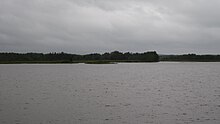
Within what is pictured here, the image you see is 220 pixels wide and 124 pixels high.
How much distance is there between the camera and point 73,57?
169m

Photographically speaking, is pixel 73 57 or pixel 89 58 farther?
pixel 89 58

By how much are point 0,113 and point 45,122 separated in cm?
396

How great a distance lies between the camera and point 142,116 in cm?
1741

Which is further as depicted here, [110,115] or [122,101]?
[122,101]

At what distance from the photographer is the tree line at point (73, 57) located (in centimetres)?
15225

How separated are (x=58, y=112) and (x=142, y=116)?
Answer: 520 centimetres

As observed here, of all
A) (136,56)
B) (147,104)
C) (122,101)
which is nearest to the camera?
(147,104)

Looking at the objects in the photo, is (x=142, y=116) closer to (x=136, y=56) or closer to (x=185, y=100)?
(x=185, y=100)

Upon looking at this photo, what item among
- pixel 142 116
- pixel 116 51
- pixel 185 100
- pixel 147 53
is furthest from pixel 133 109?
pixel 116 51

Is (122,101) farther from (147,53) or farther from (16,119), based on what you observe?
(147,53)

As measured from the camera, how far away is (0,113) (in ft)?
58.3

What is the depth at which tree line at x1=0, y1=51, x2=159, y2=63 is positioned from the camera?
152 meters

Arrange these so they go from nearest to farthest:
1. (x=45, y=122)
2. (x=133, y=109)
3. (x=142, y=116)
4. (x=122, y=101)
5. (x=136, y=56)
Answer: (x=45, y=122)
(x=142, y=116)
(x=133, y=109)
(x=122, y=101)
(x=136, y=56)

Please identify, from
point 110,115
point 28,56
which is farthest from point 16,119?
point 28,56
